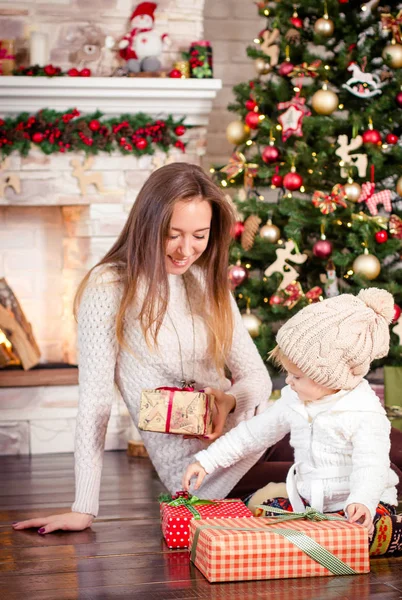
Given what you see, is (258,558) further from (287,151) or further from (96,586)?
(287,151)

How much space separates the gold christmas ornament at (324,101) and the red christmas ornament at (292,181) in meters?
0.30

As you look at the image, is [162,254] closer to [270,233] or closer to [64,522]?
[64,522]

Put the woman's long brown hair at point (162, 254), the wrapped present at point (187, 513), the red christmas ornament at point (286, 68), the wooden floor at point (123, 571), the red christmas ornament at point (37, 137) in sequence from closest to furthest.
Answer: the wooden floor at point (123, 571), the wrapped present at point (187, 513), the woman's long brown hair at point (162, 254), the red christmas ornament at point (286, 68), the red christmas ornament at point (37, 137)

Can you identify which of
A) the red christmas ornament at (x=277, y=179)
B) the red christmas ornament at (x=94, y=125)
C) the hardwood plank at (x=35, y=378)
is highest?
the red christmas ornament at (x=94, y=125)

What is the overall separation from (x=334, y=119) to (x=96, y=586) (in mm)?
2514

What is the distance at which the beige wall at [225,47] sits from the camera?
4746 millimetres

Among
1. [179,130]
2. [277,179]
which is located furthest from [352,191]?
[179,130]

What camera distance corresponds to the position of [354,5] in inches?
157

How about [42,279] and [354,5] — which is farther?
[42,279]

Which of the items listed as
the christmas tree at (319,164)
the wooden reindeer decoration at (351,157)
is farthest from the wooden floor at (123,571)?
the wooden reindeer decoration at (351,157)

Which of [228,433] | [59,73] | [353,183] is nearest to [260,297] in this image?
[353,183]

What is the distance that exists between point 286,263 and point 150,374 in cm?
156

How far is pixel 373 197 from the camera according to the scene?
150 inches

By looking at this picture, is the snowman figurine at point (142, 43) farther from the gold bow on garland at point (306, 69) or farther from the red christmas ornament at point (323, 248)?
the red christmas ornament at point (323, 248)
